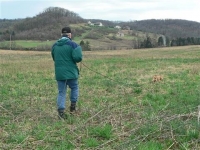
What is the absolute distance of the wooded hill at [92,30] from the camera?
99150 mm

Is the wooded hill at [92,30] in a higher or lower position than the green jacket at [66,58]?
higher

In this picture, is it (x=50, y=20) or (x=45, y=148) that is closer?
(x=45, y=148)

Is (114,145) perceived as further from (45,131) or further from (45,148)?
(45,131)

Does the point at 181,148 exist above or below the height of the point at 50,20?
below

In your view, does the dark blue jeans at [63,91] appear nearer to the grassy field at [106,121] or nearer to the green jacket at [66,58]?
the green jacket at [66,58]

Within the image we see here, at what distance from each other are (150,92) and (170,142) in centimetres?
543

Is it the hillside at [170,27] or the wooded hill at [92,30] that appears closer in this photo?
the wooded hill at [92,30]

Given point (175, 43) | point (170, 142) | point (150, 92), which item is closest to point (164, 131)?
point (170, 142)

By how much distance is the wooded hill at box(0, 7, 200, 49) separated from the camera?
3904 inches

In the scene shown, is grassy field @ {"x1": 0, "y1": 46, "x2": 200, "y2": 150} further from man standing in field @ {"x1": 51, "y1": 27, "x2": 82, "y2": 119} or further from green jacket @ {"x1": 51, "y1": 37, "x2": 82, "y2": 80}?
green jacket @ {"x1": 51, "y1": 37, "x2": 82, "y2": 80}

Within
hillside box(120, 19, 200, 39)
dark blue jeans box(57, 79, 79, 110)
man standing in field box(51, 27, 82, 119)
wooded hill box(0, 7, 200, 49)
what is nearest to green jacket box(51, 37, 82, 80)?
man standing in field box(51, 27, 82, 119)

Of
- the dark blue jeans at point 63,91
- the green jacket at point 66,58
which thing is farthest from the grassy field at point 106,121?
the green jacket at point 66,58

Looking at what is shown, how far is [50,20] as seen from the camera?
130 m

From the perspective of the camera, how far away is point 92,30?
116375 millimetres
